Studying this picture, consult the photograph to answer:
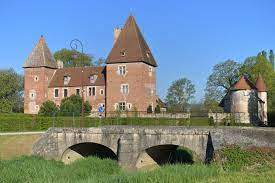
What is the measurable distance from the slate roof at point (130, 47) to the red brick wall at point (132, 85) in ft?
2.35

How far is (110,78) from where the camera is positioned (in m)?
49.8

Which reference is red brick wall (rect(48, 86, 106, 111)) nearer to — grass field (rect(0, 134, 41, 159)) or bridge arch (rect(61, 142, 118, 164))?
bridge arch (rect(61, 142, 118, 164))

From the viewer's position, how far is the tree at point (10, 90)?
64213 millimetres

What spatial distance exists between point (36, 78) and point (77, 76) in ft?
18.0

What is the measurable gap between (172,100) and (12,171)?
6306cm

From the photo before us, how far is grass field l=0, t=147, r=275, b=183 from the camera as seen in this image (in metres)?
10.9

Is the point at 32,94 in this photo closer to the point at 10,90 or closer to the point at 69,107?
the point at 69,107

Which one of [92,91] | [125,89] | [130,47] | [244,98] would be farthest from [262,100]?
[92,91]

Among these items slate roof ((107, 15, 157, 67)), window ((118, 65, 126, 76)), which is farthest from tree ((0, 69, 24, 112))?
window ((118, 65, 126, 76))

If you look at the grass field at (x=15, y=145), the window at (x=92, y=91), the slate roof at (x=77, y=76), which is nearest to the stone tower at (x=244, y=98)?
the slate roof at (x=77, y=76)

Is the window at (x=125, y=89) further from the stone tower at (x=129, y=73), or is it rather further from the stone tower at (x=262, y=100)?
the stone tower at (x=262, y=100)

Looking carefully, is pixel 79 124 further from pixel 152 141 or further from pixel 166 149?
pixel 152 141

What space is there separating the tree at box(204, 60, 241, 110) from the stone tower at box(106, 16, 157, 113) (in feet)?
53.9

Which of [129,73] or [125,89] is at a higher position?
[129,73]
